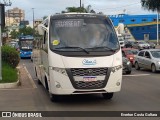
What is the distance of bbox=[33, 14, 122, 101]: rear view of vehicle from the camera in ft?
35.1

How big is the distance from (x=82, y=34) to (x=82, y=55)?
973mm

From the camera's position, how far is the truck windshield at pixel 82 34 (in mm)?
11258

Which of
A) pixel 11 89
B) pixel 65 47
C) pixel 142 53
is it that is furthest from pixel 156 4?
pixel 65 47

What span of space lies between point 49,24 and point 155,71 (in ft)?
44.5

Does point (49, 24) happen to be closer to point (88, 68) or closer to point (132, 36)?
point (88, 68)

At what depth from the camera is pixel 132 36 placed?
94.8 metres

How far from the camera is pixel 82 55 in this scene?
35.7 ft

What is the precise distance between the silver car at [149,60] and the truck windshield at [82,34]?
41.0 feet

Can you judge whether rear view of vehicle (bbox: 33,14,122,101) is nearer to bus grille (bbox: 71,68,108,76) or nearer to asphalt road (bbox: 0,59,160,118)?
bus grille (bbox: 71,68,108,76)

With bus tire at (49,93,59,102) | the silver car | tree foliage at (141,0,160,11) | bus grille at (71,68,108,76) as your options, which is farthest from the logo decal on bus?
tree foliage at (141,0,160,11)

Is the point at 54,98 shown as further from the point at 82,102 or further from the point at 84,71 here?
the point at 84,71

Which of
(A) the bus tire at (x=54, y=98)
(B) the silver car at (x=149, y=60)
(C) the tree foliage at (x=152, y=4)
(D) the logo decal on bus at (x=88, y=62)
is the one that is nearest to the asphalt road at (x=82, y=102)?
(A) the bus tire at (x=54, y=98)

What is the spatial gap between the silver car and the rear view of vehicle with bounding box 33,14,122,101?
12607 millimetres

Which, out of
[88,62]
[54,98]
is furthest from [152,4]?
[88,62]
